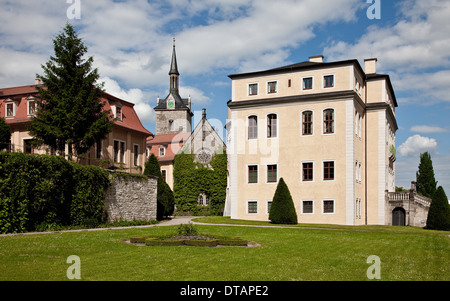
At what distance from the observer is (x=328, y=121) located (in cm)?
3488

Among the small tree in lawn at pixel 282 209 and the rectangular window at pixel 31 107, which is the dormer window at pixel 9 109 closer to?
the rectangular window at pixel 31 107

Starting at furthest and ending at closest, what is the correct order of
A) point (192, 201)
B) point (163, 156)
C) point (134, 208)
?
point (163, 156), point (192, 201), point (134, 208)

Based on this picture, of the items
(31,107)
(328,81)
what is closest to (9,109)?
(31,107)

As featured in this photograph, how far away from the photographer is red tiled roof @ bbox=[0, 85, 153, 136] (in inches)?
1267

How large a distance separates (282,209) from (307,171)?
5.01 m

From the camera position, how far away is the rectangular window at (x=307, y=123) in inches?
1395

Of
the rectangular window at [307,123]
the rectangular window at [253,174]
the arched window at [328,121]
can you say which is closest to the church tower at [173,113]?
the rectangular window at [253,174]

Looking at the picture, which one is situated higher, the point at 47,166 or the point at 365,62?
the point at 365,62

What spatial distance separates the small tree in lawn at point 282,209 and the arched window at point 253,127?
6298 millimetres

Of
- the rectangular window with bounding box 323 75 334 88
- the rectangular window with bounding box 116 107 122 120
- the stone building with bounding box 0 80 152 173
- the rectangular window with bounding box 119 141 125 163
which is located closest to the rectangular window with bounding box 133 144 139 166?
the stone building with bounding box 0 80 152 173
